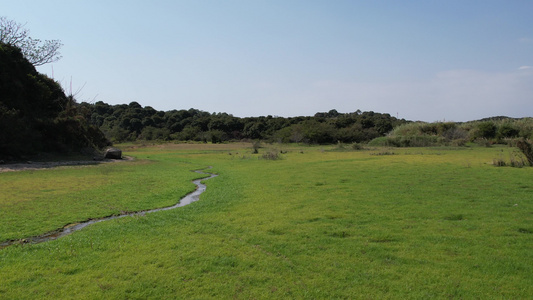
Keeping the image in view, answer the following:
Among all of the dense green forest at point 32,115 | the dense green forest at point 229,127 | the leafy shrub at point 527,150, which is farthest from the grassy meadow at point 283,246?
the dense green forest at point 229,127

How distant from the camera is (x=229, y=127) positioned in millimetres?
97188

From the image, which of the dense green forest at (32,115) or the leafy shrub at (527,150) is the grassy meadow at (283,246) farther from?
the dense green forest at (32,115)

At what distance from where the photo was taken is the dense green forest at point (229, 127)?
7288 cm

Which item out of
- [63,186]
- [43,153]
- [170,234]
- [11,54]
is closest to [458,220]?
[170,234]

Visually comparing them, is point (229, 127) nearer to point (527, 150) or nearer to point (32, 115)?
point (32, 115)

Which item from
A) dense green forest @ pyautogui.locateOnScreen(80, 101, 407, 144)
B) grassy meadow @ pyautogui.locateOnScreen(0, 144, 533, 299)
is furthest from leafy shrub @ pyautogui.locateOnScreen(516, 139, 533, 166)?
dense green forest @ pyautogui.locateOnScreen(80, 101, 407, 144)

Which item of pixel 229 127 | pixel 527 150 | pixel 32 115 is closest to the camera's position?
pixel 527 150

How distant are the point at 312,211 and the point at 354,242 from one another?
310cm

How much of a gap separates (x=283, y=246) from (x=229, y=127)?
91.2m

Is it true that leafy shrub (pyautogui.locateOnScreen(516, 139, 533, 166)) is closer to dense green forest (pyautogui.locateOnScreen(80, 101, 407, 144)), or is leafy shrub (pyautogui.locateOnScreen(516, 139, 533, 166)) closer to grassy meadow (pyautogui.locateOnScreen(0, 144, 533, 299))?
grassy meadow (pyautogui.locateOnScreen(0, 144, 533, 299))

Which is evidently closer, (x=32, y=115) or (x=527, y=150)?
(x=527, y=150)

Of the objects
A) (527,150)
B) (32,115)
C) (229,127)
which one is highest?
(229,127)

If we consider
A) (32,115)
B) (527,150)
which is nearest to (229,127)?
(32,115)

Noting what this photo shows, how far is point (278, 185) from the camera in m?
15.9
